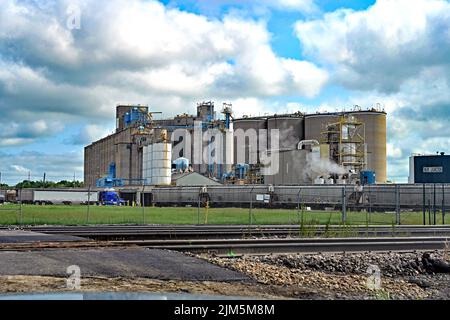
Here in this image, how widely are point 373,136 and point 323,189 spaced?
92.9 feet

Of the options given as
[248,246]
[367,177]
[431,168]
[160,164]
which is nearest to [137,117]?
[160,164]

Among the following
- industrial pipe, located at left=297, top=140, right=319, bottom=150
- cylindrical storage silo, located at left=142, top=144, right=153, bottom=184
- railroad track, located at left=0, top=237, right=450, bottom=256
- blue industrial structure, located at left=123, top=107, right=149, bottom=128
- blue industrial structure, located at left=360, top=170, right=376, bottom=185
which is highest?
blue industrial structure, located at left=123, top=107, right=149, bottom=128

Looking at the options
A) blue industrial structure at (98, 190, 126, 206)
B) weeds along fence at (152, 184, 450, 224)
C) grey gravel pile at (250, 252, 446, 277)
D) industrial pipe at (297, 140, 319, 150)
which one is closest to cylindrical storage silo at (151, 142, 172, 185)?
weeds along fence at (152, 184, 450, 224)

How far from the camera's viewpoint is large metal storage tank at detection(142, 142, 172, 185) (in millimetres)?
80938

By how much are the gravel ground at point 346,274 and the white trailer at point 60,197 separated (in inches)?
2485

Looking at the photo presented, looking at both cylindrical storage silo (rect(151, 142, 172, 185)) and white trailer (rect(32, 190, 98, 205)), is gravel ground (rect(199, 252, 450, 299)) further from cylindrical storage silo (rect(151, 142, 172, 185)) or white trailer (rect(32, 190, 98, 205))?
cylindrical storage silo (rect(151, 142, 172, 185))

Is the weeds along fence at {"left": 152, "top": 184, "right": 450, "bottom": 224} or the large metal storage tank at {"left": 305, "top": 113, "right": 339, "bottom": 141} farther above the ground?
the large metal storage tank at {"left": 305, "top": 113, "right": 339, "bottom": 141}

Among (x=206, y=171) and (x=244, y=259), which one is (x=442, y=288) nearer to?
(x=244, y=259)

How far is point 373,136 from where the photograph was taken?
272 feet

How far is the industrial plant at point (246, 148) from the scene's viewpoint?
72.0 m

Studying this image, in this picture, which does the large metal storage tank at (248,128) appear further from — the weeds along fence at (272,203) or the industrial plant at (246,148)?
the weeds along fence at (272,203)

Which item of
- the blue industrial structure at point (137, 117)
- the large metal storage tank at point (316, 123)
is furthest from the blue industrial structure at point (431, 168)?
the blue industrial structure at point (137, 117)
